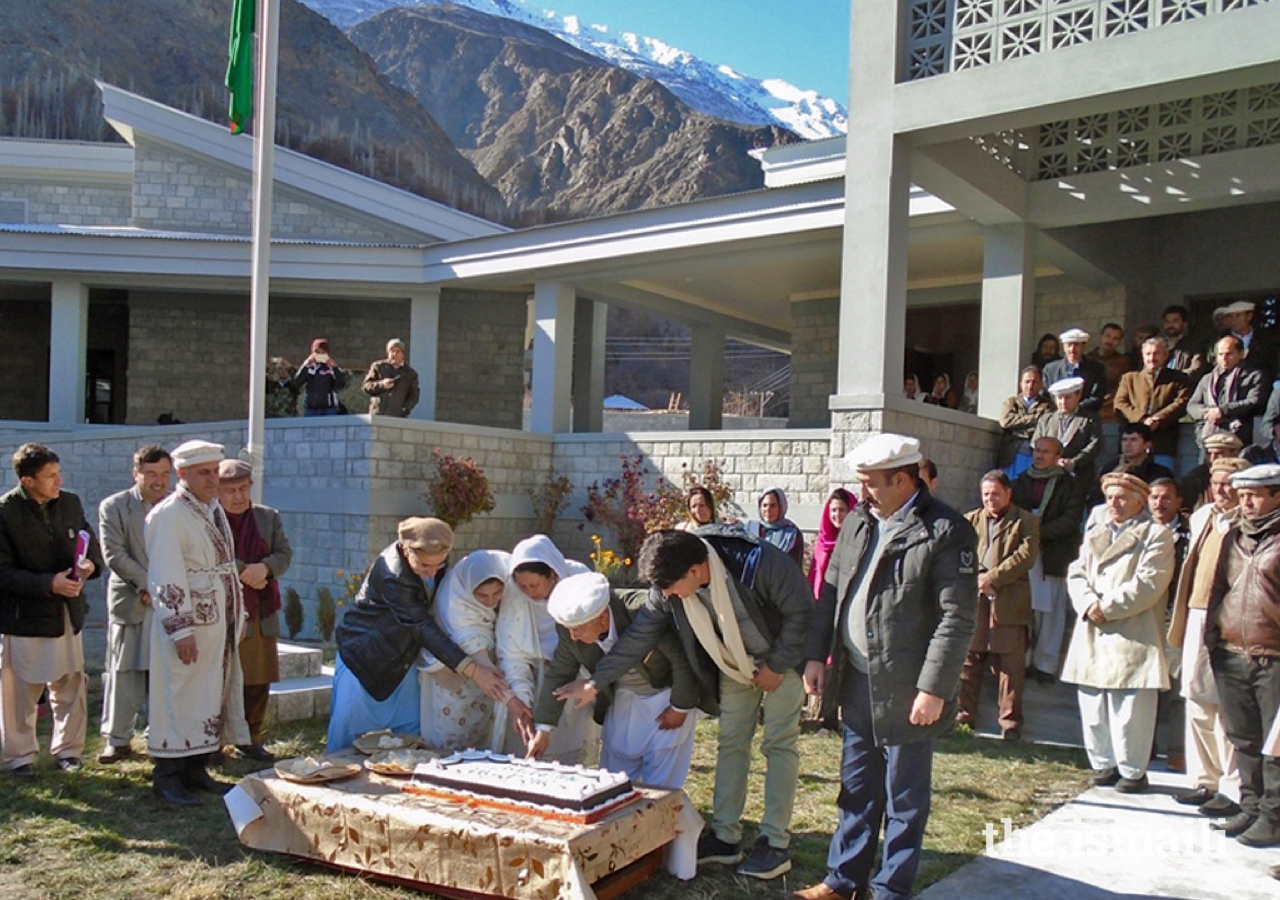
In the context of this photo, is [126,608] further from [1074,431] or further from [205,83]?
[205,83]

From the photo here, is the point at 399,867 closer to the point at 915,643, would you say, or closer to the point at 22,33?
the point at 915,643

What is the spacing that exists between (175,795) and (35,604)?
1336mm

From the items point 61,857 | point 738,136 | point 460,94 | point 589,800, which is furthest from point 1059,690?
point 460,94

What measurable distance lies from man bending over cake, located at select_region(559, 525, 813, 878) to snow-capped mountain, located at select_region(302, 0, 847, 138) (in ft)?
435

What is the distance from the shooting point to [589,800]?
446 centimetres

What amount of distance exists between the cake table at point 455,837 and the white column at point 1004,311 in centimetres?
793

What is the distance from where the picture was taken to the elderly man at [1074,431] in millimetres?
9125

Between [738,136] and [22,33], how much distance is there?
156 feet

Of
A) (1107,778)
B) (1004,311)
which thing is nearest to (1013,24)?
(1004,311)

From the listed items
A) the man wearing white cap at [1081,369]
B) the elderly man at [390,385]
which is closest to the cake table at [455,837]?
the man wearing white cap at [1081,369]

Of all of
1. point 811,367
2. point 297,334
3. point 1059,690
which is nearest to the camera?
point 1059,690

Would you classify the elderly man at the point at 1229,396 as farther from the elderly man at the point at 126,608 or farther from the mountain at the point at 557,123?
the mountain at the point at 557,123

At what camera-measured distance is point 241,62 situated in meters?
10.1

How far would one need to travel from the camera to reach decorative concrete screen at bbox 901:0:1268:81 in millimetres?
8555
